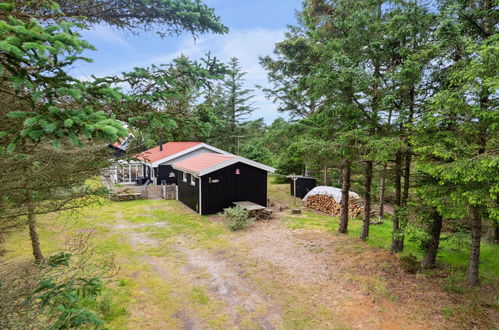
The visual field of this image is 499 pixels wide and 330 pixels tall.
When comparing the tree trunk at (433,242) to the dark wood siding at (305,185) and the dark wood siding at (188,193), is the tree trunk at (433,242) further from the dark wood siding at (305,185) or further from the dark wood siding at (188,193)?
the dark wood siding at (305,185)

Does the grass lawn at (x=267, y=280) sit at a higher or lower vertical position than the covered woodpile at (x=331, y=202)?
lower

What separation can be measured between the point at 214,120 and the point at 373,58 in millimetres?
5964

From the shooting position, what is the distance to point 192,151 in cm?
2167

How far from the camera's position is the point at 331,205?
1541 centimetres

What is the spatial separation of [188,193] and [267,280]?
10.1 metres

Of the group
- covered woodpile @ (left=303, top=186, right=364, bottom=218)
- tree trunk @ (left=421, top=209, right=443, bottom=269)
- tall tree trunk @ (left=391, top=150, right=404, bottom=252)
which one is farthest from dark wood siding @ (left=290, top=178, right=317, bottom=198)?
tree trunk @ (left=421, top=209, right=443, bottom=269)

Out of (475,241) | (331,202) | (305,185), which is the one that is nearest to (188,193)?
(305,185)

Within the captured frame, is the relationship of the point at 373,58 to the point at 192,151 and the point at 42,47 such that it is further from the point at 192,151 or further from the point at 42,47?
the point at 192,151

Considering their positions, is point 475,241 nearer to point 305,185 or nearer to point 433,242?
point 433,242

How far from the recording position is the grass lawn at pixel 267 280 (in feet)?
18.2

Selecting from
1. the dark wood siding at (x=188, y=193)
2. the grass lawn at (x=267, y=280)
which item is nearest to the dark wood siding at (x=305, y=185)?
the grass lawn at (x=267, y=280)

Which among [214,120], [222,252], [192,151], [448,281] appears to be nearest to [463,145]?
[448,281]

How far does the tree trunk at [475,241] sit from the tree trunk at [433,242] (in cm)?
83

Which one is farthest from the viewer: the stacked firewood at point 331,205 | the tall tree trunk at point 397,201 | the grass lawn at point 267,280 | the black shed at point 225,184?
the stacked firewood at point 331,205
